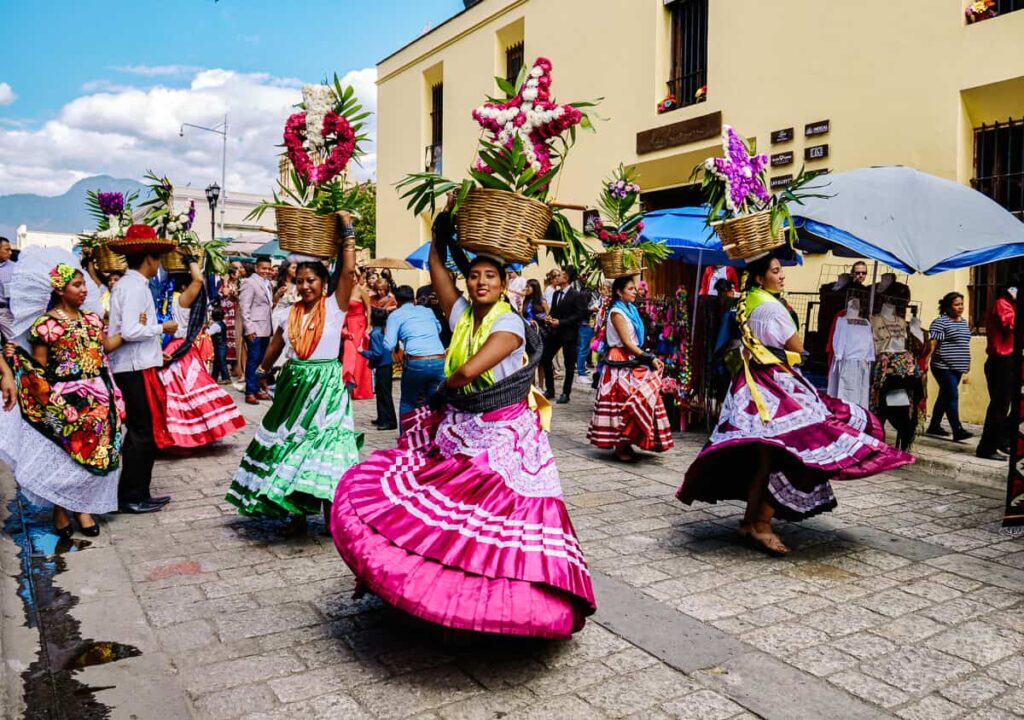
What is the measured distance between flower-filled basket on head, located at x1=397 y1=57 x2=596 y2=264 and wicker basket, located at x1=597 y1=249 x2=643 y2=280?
3.80 m

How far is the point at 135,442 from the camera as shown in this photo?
6125 millimetres

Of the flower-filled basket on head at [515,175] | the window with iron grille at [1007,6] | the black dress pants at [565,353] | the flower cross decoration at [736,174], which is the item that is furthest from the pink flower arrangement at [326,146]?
the window with iron grille at [1007,6]

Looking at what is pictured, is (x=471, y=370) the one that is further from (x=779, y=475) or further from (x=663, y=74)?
(x=663, y=74)

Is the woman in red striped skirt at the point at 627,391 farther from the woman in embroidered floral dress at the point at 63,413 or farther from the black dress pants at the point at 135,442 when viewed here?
the woman in embroidered floral dress at the point at 63,413

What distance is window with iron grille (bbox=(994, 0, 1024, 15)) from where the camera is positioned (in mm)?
9484

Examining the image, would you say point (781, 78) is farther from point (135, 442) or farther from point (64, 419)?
point (64, 419)

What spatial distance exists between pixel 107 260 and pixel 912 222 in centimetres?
709

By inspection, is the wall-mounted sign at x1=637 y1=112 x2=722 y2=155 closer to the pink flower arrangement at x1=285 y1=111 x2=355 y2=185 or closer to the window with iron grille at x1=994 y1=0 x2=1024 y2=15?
the window with iron grille at x1=994 y1=0 x2=1024 y2=15

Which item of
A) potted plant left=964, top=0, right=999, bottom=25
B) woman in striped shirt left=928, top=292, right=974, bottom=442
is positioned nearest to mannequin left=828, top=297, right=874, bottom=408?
woman in striped shirt left=928, top=292, right=974, bottom=442

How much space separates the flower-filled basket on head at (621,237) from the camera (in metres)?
7.82

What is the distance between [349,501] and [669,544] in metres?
2.61

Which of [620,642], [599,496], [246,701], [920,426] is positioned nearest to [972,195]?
[920,426]

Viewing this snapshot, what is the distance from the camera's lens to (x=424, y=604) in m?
3.30

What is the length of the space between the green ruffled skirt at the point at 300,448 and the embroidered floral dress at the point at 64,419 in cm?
92
